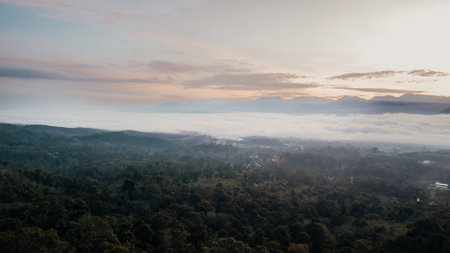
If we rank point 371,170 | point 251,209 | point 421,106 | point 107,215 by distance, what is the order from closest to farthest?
1. point 107,215
2. point 251,209
3. point 371,170
4. point 421,106

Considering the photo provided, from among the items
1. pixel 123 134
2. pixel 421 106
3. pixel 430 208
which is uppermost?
pixel 421 106

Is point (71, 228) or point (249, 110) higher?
point (249, 110)

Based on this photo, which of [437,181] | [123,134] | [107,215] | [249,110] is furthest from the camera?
[249,110]

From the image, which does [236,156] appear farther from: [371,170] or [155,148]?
[371,170]

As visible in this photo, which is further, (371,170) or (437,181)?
(371,170)

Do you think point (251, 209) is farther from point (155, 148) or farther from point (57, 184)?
point (155, 148)

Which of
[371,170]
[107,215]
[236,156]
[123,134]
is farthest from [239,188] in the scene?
[123,134]
